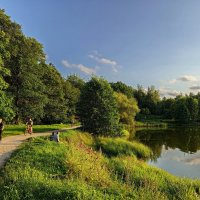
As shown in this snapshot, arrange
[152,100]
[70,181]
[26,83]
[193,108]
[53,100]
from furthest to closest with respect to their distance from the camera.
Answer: [152,100]
[193,108]
[53,100]
[26,83]
[70,181]

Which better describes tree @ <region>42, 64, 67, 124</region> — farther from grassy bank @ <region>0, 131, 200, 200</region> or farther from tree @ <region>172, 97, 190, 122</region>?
tree @ <region>172, 97, 190, 122</region>

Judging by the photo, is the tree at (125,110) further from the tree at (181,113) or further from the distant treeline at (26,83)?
the tree at (181,113)

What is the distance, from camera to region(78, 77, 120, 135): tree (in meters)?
31.8

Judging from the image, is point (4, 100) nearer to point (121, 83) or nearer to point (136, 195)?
point (136, 195)

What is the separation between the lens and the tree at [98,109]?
31797 mm

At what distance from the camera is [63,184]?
9406 millimetres

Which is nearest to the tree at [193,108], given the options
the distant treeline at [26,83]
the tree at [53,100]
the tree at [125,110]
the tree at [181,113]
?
the tree at [181,113]

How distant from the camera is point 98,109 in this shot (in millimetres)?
31953

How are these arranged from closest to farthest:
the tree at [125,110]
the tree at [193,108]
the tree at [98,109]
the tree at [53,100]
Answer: the tree at [98,109] → the tree at [53,100] → the tree at [125,110] → the tree at [193,108]

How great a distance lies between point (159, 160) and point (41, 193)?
20.1m

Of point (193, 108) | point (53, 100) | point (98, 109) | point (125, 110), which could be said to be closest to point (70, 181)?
point (98, 109)

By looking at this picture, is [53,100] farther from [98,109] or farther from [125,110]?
[98,109]

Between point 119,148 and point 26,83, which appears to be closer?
point 119,148

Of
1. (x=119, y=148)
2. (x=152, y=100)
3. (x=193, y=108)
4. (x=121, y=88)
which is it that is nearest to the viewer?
(x=119, y=148)
